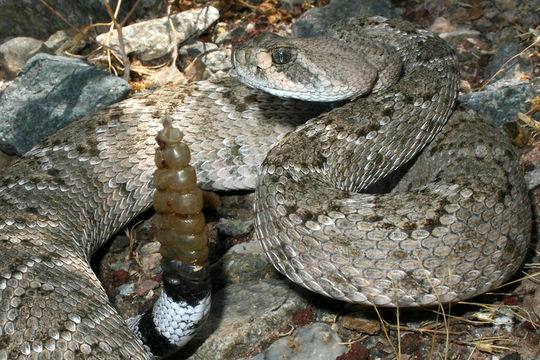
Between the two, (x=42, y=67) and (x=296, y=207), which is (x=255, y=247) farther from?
(x=42, y=67)

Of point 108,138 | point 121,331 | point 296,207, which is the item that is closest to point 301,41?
point 296,207

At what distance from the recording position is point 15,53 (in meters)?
6.74

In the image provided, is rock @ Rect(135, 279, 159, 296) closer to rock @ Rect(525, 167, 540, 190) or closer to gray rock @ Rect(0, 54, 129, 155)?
gray rock @ Rect(0, 54, 129, 155)

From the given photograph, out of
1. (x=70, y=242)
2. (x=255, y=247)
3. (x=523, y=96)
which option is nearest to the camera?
(x=70, y=242)

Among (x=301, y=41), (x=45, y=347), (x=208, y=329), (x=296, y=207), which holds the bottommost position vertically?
(x=208, y=329)

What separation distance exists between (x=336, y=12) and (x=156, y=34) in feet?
6.24

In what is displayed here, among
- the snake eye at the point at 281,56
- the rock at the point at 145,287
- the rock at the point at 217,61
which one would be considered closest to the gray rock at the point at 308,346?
the rock at the point at 145,287

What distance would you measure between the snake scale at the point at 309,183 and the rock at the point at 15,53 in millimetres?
1933

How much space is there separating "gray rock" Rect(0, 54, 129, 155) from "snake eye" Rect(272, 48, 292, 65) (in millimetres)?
1930

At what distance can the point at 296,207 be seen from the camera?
3.81 metres

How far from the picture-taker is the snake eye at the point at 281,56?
434cm

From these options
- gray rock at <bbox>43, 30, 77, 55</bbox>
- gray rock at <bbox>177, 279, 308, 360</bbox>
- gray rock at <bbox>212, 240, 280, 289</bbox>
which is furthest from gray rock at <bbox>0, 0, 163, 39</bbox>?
gray rock at <bbox>177, 279, 308, 360</bbox>

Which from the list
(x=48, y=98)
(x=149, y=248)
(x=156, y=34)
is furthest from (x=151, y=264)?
(x=156, y=34)

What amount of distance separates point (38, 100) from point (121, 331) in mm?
2731
